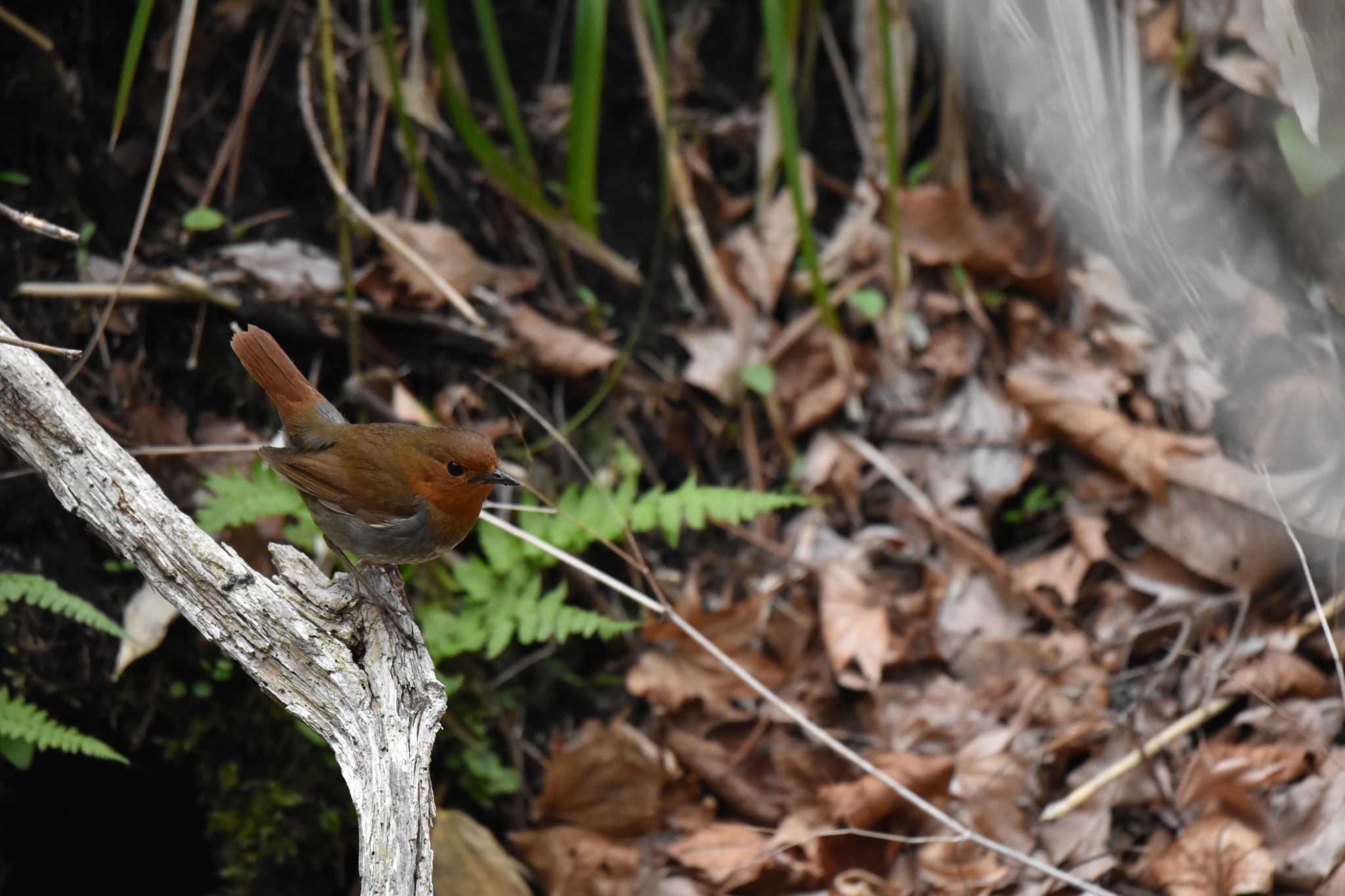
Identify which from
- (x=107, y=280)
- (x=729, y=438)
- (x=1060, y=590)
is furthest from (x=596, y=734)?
(x=107, y=280)

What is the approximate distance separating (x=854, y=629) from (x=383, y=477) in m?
1.67

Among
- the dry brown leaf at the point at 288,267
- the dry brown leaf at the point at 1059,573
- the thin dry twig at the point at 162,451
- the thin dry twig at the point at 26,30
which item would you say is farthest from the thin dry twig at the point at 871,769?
the thin dry twig at the point at 26,30

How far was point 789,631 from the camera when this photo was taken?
3861mm

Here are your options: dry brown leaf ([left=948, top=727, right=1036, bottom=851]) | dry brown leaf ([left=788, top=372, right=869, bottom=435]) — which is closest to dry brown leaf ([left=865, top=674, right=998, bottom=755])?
dry brown leaf ([left=948, top=727, right=1036, bottom=851])

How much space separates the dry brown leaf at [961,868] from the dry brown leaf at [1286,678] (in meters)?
0.87

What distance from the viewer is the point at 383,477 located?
2.85 meters

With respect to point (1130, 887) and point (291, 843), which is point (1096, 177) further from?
point (291, 843)

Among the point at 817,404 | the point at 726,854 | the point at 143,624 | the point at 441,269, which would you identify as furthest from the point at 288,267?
→ the point at 726,854

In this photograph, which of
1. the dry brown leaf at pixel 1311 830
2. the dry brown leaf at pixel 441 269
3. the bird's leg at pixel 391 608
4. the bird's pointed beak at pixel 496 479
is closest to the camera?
the bird's leg at pixel 391 608

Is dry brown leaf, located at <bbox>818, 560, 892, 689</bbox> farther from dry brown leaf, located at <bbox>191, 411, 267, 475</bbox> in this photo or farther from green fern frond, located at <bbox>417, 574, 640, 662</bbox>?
dry brown leaf, located at <bbox>191, 411, 267, 475</bbox>

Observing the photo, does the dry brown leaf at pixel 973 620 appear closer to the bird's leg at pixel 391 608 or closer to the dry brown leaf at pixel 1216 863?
the dry brown leaf at pixel 1216 863

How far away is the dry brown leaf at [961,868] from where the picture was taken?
309 cm

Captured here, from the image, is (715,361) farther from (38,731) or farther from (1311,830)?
(38,731)

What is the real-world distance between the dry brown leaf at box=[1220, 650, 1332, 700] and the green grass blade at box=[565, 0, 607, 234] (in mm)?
2519
